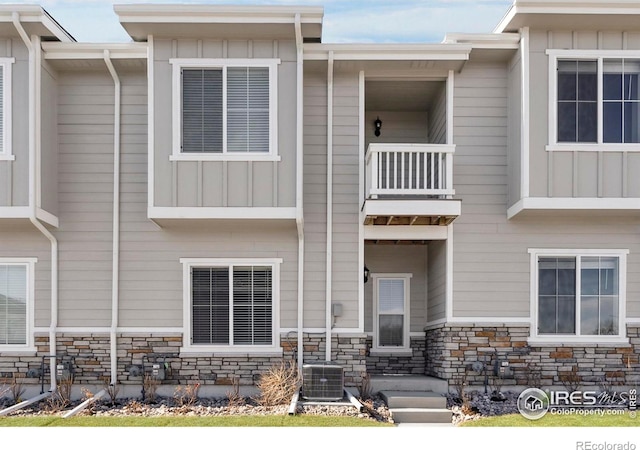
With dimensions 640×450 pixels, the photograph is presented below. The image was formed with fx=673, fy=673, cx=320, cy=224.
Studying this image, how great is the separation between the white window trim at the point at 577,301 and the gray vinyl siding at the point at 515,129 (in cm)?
111

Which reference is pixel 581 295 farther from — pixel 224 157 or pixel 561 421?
pixel 224 157

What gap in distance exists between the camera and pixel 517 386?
1105 cm

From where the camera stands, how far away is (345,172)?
11391 millimetres

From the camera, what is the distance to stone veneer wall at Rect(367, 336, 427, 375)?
12.5 metres

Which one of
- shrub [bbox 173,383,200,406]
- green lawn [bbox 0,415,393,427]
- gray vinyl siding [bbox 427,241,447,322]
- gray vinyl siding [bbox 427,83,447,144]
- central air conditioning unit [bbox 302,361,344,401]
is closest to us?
green lawn [bbox 0,415,393,427]

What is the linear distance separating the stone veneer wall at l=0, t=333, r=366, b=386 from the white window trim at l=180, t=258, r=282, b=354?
0.11 m

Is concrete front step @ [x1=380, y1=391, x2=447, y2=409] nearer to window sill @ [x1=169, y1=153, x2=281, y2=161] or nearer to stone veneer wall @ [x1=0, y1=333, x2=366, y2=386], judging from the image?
stone veneer wall @ [x1=0, y1=333, x2=366, y2=386]

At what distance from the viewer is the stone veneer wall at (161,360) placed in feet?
36.5

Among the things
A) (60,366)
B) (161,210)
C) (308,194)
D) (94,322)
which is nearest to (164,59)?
(161,210)

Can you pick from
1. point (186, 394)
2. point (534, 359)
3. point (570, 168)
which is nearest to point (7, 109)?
point (186, 394)

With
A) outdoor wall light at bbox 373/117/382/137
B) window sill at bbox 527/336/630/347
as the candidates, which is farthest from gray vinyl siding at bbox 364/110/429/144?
window sill at bbox 527/336/630/347

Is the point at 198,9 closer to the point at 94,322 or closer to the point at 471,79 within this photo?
the point at 471,79
